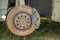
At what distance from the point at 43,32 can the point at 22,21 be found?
684mm

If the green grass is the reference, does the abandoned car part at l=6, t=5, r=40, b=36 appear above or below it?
above

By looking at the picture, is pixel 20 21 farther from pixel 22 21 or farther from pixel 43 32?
pixel 43 32

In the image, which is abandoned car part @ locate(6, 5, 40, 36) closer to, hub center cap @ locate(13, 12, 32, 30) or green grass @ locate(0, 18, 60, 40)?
hub center cap @ locate(13, 12, 32, 30)

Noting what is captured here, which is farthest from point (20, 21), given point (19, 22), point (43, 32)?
point (43, 32)

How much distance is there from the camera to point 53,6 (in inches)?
274

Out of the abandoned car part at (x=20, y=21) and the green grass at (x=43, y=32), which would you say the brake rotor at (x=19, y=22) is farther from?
the green grass at (x=43, y=32)

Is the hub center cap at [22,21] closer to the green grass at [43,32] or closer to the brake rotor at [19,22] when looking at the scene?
the brake rotor at [19,22]

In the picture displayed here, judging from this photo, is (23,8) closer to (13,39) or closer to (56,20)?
(13,39)

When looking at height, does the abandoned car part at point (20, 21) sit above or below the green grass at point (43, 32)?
above

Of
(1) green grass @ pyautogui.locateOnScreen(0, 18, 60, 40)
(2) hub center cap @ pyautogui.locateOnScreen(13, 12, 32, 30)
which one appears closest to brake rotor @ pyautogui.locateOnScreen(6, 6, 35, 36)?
(2) hub center cap @ pyautogui.locateOnScreen(13, 12, 32, 30)

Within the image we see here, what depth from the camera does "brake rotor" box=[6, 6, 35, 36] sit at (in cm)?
596

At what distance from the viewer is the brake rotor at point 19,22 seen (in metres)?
5.96

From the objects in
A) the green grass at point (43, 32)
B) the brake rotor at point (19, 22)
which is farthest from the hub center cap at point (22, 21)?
the green grass at point (43, 32)

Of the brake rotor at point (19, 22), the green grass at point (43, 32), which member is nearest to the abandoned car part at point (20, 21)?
the brake rotor at point (19, 22)
